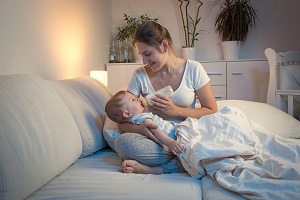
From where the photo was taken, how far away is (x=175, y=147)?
1298 millimetres

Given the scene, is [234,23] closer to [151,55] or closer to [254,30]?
[254,30]

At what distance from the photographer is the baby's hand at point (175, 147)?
4.22ft

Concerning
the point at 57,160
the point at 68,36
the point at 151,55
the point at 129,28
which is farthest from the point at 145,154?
the point at 129,28

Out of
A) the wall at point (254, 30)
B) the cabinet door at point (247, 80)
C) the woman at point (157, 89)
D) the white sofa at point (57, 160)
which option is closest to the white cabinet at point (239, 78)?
the cabinet door at point (247, 80)

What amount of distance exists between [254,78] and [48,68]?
2224 millimetres

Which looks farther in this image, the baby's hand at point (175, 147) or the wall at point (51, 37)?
the wall at point (51, 37)

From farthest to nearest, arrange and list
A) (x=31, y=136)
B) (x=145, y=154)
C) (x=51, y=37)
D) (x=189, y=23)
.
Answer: (x=189, y=23) → (x=51, y=37) → (x=145, y=154) → (x=31, y=136)

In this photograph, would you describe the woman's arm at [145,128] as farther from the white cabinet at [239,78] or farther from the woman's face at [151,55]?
the white cabinet at [239,78]

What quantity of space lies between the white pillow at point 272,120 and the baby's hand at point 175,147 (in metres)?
0.79

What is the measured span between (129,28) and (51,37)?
156 centimetres

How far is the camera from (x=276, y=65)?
294cm

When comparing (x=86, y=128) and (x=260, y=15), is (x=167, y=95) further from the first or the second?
(x=260, y=15)

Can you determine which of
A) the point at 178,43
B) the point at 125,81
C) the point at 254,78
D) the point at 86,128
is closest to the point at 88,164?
the point at 86,128

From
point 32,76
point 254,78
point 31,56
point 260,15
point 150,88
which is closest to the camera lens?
point 32,76
